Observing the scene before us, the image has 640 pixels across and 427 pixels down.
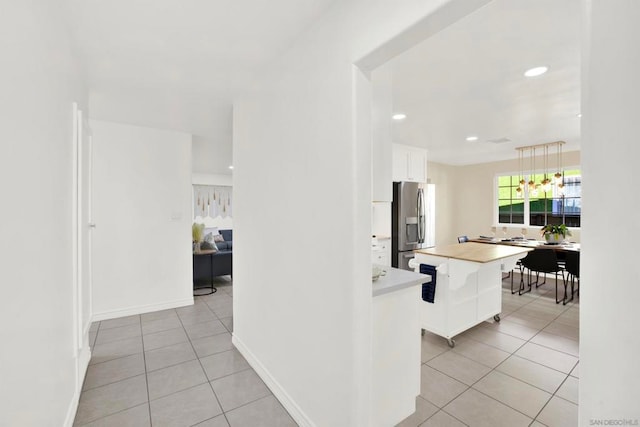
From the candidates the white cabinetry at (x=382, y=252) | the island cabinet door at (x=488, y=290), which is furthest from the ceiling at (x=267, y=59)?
the white cabinetry at (x=382, y=252)

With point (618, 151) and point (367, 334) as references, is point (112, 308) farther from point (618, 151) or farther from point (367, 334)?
point (618, 151)

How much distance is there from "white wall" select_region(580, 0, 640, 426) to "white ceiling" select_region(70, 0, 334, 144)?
132cm

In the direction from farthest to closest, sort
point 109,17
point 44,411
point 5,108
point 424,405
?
1. point 424,405
2. point 109,17
3. point 44,411
4. point 5,108

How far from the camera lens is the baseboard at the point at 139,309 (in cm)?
355

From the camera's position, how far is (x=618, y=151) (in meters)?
0.71

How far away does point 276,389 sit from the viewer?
2.11 meters

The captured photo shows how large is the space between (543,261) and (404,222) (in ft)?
6.91

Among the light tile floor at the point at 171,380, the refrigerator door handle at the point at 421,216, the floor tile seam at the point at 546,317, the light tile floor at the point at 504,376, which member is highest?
the refrigerator door handle at the point at 421,216

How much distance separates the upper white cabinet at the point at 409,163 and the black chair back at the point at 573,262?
2469 millimetres

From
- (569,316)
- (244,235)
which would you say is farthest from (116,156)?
(569,316)

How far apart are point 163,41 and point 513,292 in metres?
5.74

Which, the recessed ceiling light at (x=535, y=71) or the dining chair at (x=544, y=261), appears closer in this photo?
the recessed ceiling light at (x=535, y=71)

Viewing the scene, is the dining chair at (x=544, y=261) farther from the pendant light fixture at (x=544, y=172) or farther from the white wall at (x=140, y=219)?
the white wall at (x=140, y=219)

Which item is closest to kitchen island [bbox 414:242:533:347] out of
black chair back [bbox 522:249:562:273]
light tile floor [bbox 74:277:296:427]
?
black chair back [bbox 522:249:562:273]
